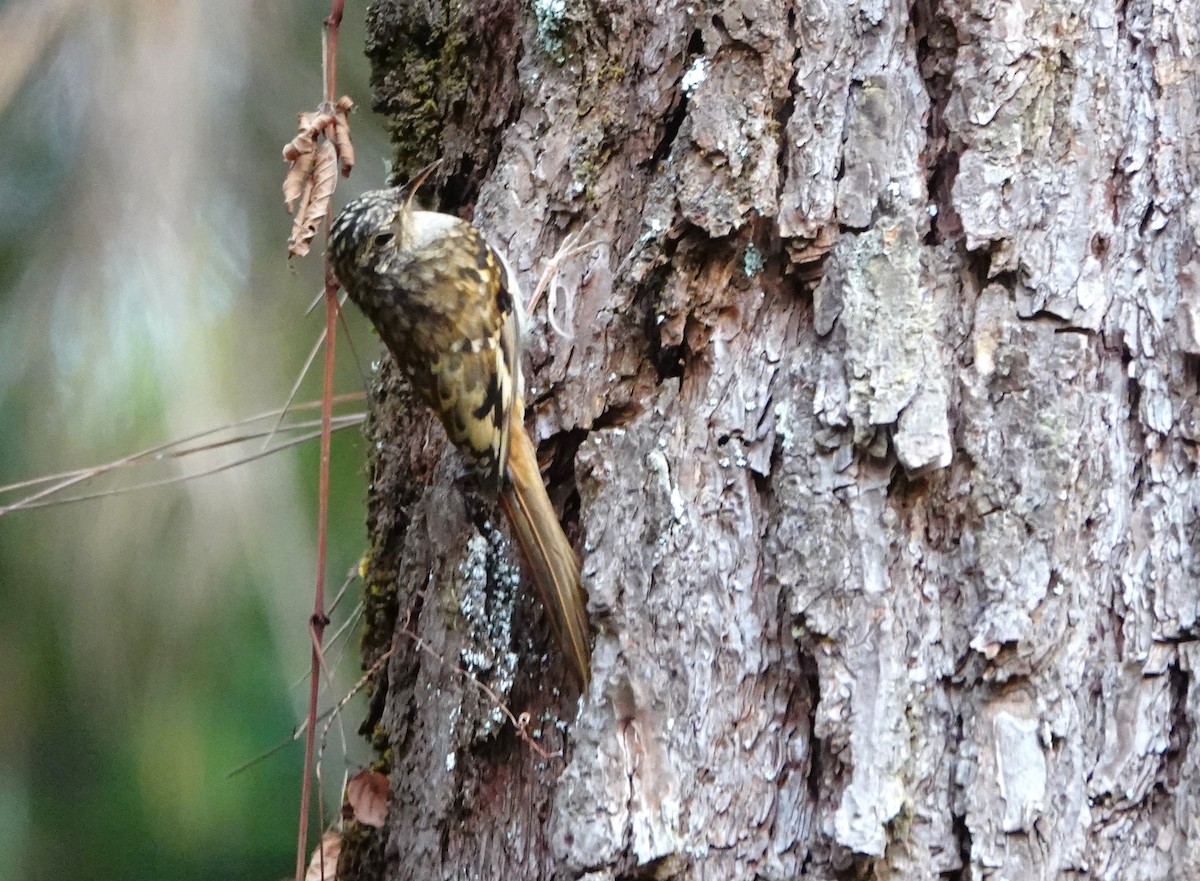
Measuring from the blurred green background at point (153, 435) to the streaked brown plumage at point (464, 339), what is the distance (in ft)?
1.06

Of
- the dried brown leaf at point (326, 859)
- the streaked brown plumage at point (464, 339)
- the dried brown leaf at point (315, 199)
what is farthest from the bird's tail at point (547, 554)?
the dried brown leaf at point (326, 859)

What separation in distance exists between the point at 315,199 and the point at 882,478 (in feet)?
2.73

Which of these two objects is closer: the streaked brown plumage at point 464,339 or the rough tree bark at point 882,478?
the rough tree bark at point 882,478

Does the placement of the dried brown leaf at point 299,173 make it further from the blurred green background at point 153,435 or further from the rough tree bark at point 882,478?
the blurred green background at point 153,435

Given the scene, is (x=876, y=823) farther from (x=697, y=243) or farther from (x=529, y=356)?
(x=529, y=356)

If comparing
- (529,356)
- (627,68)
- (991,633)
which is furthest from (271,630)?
(991,633)

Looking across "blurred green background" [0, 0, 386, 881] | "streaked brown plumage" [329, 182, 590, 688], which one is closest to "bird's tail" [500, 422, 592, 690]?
"streaked brown plumage" [329, 182, 590, 688]

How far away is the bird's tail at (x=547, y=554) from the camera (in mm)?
1410

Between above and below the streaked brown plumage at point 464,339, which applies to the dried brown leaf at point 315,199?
above

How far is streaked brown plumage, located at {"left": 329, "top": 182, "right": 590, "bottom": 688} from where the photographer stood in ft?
4.88

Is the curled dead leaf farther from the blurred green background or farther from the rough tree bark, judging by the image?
the blurred green background

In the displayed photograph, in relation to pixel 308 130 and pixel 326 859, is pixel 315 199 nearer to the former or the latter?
pixel 308 130

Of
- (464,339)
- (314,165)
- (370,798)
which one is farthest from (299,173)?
(370,798)

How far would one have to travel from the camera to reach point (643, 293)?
4.76 feet
